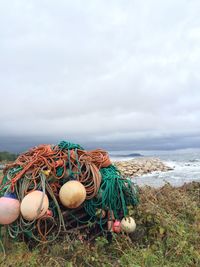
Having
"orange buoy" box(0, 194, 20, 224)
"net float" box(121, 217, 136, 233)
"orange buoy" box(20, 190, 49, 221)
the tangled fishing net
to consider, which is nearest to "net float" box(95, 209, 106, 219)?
the tangled fishing net

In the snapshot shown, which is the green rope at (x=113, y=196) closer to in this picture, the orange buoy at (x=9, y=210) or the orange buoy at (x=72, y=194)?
the orange buoy at (x=72, y=194)

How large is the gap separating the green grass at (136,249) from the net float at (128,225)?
15 cm

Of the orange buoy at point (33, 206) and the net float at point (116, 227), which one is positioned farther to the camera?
the net float at point (116, 227)

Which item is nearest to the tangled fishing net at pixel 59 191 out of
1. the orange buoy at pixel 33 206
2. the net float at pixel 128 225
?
the orange buoy at pixel 33 206

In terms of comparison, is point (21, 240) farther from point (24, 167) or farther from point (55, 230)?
point (24, 167)

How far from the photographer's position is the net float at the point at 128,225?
176 inches

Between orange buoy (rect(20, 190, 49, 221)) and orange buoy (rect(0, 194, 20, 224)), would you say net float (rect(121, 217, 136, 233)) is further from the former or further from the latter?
orange buoy (rect(0, 194, 20, 224))

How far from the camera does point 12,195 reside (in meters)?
4.23

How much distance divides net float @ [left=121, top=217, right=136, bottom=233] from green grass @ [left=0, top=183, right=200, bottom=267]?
0.15 metres

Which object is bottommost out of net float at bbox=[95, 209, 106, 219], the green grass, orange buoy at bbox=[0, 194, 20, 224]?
the green grass

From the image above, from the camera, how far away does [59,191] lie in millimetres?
4312

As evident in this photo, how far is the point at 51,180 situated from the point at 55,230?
2.26 feet

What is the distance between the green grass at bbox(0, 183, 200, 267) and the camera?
12.6 ft

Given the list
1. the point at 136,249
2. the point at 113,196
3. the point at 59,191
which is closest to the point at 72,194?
the point at 59,191
